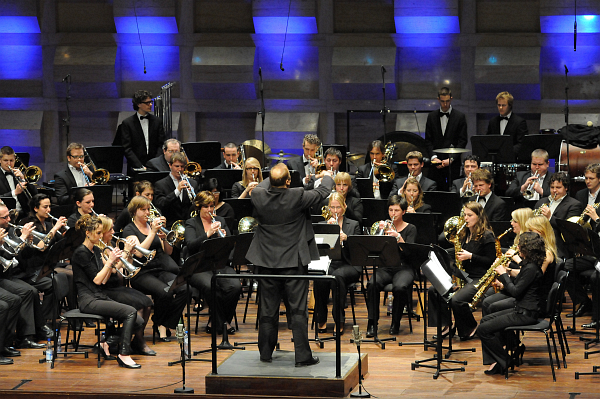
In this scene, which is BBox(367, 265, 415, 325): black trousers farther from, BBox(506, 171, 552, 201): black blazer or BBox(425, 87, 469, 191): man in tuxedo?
BBox(425, 87, 469, 191): man in tuxedo

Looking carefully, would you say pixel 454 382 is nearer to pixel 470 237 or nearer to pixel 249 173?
pixel 470 237

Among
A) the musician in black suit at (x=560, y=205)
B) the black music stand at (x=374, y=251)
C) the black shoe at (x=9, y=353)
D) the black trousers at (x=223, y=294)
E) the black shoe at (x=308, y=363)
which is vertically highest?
the musician in black suit at (x=560, y=205)

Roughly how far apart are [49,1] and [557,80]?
7732 millimetres

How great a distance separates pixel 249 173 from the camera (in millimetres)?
8961

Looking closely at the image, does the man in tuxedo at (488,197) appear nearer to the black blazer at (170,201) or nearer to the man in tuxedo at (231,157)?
the man in tuxedo at (231,157)

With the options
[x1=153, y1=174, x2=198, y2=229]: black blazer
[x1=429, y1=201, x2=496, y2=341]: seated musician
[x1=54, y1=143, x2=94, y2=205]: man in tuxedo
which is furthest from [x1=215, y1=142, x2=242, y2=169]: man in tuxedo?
[x1=429, y1=201, x2=496, y2=341]: seated musician

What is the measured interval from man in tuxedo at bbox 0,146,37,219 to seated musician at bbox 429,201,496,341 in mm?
4595

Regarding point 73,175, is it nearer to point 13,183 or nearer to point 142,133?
point 13,183

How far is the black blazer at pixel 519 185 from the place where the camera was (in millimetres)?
8897

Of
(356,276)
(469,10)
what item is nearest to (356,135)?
(469,10)

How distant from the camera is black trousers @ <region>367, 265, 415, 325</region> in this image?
747 centimetres

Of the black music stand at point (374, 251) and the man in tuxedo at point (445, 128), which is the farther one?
the man in tuxedo at point (445, 128)

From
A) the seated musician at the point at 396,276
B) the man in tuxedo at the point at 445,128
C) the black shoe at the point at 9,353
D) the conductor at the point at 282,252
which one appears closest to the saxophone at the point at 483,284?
the seated musician at the point at 396,276

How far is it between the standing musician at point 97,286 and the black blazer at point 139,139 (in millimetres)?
3529
